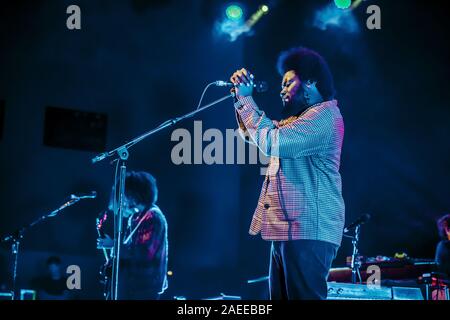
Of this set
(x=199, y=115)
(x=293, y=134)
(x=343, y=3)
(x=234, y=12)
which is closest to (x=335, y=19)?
(x=343, y=3)

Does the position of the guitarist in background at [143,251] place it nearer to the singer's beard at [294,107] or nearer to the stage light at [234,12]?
the singer's beard at [294,107]

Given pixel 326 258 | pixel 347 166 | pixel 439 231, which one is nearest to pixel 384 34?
pixel 347 166

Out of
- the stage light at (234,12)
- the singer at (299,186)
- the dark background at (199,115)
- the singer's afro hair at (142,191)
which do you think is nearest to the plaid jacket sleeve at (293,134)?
the singer at (299,186)

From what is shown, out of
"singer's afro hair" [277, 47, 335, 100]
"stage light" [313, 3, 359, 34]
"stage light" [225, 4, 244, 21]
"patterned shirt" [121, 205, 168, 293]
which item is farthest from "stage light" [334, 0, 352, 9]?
"patterned shirt" [121, 205, 168, 293]

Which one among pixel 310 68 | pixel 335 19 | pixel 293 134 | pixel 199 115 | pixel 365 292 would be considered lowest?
pixel 365 292

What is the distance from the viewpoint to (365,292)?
3424 millimetres

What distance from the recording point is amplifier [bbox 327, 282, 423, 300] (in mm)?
3320

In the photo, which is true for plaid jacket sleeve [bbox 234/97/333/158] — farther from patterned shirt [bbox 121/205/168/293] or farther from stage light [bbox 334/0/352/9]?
stage light [bbox 334/0/352/9]

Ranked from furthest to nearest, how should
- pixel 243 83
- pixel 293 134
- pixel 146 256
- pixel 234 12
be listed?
pixel 234 12 < pixel 146 256 < pixel 243 83 < pixel 293 134

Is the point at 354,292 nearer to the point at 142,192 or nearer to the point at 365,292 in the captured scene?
the point at 365,292

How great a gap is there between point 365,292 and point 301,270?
5.07 feet

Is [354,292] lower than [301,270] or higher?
lower

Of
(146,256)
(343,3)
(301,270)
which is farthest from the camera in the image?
(343,3)
